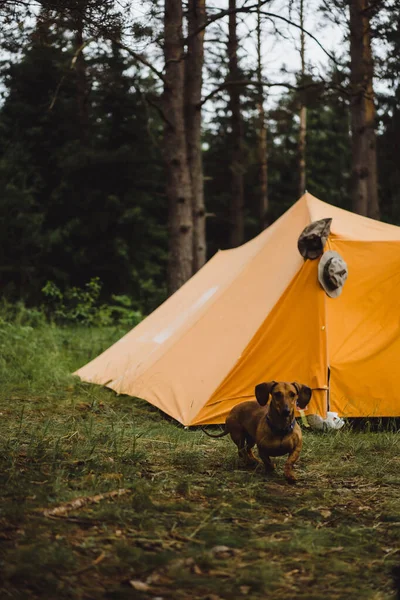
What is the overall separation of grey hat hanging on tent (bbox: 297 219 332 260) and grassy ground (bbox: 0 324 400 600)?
149cm

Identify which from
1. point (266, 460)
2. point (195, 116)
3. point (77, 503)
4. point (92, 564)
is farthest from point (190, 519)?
point (195, 116)

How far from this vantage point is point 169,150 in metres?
10.2

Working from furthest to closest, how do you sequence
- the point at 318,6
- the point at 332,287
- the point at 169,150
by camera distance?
the point at 169,150, the point at 318,6, the point at 332,287

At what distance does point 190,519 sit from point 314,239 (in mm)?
3244

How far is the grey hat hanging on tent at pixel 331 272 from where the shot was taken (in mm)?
5938

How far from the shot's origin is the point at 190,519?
3.24 metres

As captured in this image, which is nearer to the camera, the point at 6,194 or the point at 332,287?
the point at 332,287

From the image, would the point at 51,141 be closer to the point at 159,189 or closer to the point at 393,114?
the point at 159,189

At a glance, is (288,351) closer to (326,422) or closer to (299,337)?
(299,337)

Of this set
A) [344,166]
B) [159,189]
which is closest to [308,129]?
[344,166]

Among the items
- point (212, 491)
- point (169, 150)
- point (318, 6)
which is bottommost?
point (212, 491)

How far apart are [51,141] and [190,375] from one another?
16.6 meters

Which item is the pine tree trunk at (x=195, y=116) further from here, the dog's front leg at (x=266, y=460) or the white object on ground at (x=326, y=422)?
the dog's front leg at (x=266, y=460)

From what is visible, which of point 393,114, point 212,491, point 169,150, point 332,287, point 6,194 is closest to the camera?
point 212,491
